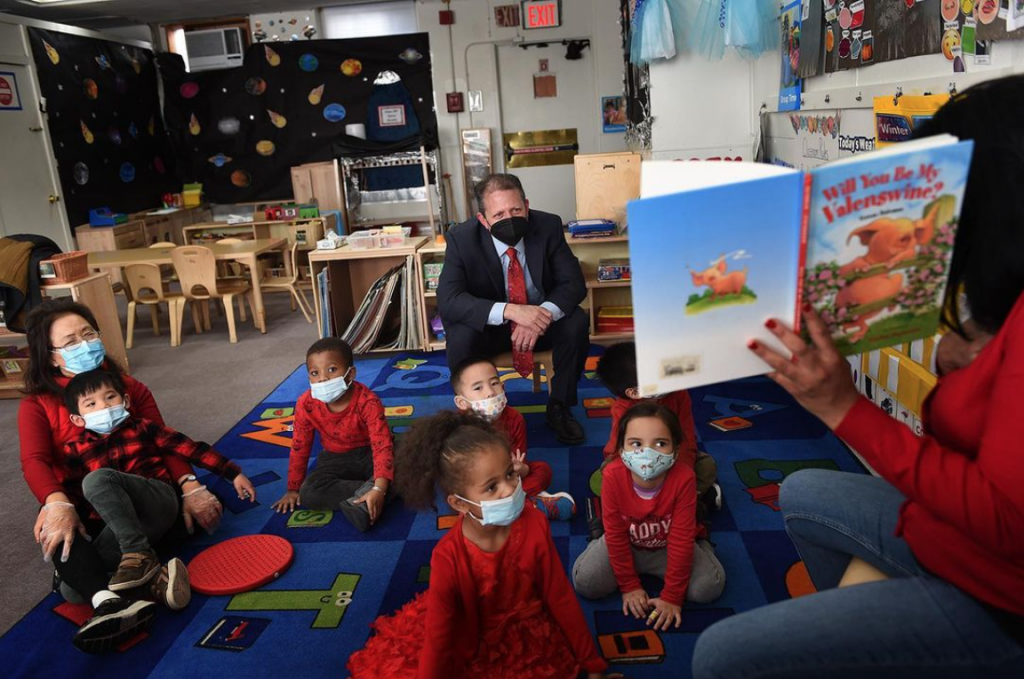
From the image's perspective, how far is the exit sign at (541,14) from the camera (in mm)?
7227

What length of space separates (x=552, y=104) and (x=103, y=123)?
4601 millimetres

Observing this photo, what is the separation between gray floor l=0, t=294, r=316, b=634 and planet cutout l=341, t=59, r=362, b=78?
3.10m

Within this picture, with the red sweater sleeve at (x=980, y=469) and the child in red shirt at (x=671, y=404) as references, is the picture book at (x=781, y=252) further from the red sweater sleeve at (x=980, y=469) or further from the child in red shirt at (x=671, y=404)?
the child in red shirt at (x=671, y=404)

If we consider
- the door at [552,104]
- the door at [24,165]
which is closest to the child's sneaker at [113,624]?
the door at [24,165]

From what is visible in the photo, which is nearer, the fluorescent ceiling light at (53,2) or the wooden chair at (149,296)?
the wooden chair at (149,296)

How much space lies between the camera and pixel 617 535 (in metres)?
1.88

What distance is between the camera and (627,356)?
7.77 ft

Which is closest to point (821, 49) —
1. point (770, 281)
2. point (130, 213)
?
point (770, 281)

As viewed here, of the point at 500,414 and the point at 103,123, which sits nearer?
the point at 500,414

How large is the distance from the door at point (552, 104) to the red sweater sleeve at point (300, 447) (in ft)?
18.2

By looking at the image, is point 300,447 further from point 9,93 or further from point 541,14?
point 541,14

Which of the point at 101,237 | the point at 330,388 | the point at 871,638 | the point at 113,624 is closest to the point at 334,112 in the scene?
the point at 101,237

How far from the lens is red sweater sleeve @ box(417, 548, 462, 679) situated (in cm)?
144

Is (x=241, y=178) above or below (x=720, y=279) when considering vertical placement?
above
